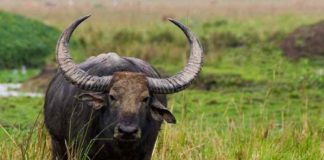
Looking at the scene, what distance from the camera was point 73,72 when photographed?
7.50 m

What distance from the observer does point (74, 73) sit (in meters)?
7.50

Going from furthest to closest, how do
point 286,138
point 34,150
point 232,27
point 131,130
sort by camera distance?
point 232,27
point 286,138
point 34,150
point 131,130

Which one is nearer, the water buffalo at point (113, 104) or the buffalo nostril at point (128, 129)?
the buffalo nostril at point (128, 129)

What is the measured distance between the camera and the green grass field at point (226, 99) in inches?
350

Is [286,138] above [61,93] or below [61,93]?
below

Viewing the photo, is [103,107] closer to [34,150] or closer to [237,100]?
[34,150]

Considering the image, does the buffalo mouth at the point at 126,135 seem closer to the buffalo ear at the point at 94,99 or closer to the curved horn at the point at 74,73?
the buffalo ear at the point at 94,99

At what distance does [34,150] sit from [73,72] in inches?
33.8

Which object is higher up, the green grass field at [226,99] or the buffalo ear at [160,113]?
the buffalo ear at [160,113]

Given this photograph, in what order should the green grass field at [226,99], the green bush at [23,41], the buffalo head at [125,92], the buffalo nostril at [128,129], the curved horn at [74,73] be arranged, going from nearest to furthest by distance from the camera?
the buffalo nostril at [128,129] → the buffalo head at [125,92] → the curved horn at [74,73] → the green grass field at [226,99] → the green bush at [23,41]

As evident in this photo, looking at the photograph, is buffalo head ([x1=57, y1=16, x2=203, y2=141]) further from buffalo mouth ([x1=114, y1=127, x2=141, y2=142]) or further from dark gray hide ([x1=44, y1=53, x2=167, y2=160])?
dark gray hide ([x1=44, y1=53, x2=167, y2=160])

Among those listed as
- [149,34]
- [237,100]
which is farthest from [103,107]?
[149,34]

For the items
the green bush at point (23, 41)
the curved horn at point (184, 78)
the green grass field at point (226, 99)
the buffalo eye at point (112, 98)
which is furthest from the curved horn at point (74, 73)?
the green bush at point (23, 41)

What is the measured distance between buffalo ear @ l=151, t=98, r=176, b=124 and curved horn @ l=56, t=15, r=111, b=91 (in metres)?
0.40
